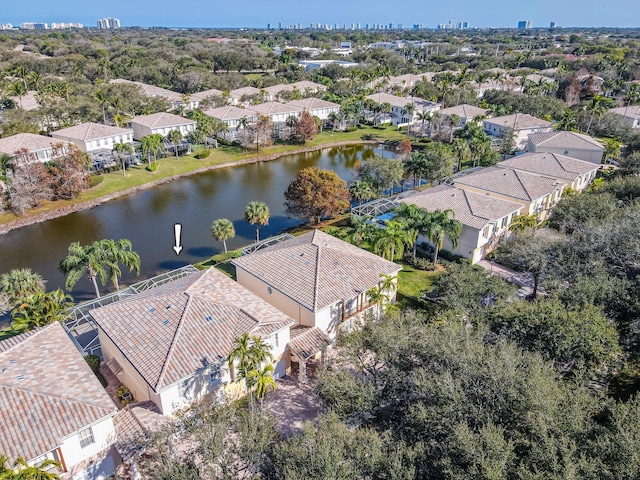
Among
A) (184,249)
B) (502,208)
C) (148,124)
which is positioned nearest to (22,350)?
(184,249)

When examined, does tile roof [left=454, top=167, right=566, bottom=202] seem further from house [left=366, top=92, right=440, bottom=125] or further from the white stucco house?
house [left=366, top=92, right=440, bottom=125]

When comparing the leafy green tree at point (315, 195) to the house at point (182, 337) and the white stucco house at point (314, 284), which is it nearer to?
the white stucco house at point (314, 284)

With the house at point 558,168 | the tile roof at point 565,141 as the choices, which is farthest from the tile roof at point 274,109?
the house at point 558,168

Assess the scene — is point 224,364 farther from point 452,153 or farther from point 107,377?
point 452,153

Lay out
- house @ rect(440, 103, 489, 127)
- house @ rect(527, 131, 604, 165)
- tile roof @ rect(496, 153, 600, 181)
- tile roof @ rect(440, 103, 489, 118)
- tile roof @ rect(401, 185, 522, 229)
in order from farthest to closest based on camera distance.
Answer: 1. tile roof @ rect(440, 103, 489, 118)
2. house @ rect(440, 103, 489, 127)
3. house @ rect(527, 131, 604, 165)
4. tile roof @ rect(496, 153, 600, 181)
5. tile roof @ rect(401, 185, 522, 229)

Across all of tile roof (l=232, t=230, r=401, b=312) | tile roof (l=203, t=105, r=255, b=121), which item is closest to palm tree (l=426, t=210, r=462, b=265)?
tile roof (l=232, t=230, r=401, b=312)

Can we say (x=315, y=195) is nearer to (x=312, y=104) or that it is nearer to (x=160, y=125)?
(x=160, y=125)
